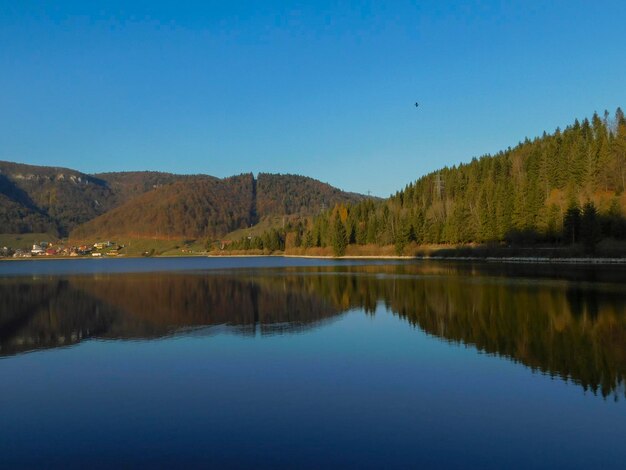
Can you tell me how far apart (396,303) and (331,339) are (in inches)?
524

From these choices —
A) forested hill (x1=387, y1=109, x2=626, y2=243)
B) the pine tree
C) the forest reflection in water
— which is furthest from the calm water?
forested hill (x1=387, y1=109, x2=626, y2=243)

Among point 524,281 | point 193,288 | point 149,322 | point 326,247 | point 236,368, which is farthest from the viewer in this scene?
point 326,247

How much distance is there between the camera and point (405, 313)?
32375 millimetres

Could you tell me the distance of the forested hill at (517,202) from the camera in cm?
8944

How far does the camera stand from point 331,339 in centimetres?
2469

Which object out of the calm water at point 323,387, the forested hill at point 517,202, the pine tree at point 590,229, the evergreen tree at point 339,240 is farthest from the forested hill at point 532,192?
the calm water at point 323,387

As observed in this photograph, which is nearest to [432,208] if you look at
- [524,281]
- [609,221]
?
[609,221]

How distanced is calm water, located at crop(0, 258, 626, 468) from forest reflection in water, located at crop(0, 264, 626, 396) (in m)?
0.19

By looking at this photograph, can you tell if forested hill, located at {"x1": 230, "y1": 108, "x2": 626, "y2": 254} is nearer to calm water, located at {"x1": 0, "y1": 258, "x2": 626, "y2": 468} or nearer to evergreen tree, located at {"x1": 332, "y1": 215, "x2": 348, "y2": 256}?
evergreen tree, located at {"x1": 332, "y1": 215, "x2": 348, "y2": 256}

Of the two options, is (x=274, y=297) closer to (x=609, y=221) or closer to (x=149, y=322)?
(x=149, y=322)

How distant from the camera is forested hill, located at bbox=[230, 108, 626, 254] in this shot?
89438 mm

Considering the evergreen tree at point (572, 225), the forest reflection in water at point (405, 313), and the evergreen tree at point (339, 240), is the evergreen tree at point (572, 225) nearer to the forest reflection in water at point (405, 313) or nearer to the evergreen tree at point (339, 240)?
the forest reflection in water at point (405, 313)

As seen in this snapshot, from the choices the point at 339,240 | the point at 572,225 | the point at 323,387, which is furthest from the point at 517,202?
the point at 323,387

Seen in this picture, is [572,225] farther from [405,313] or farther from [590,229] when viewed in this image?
[405,313]
